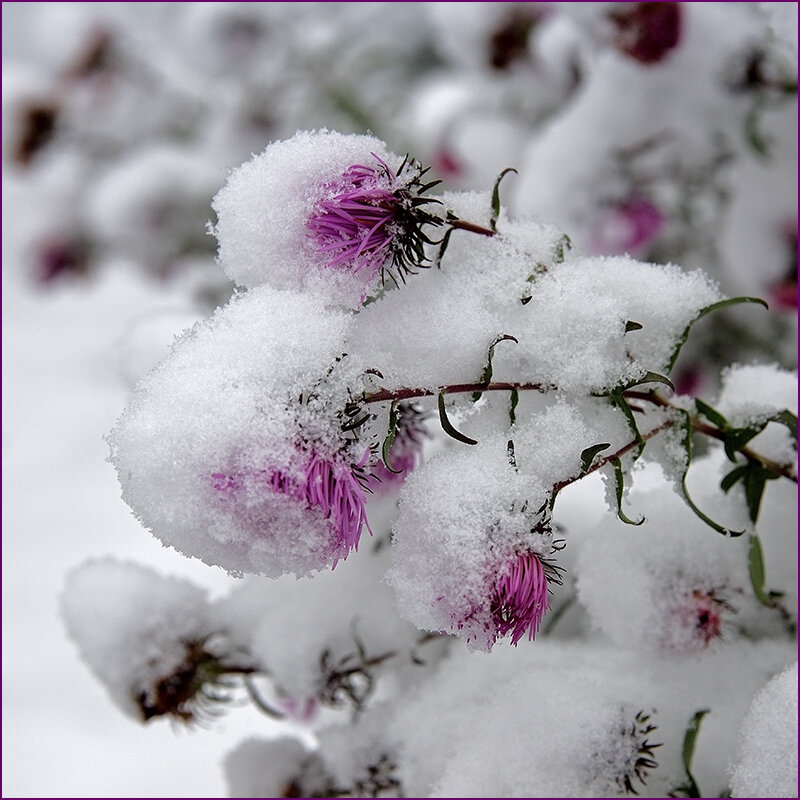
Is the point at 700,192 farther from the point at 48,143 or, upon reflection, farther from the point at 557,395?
the point at 48,143

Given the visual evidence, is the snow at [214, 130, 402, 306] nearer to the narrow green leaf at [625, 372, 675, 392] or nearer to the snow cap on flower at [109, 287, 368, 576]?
the snow cap on flower at [109, 287, 368, 576]

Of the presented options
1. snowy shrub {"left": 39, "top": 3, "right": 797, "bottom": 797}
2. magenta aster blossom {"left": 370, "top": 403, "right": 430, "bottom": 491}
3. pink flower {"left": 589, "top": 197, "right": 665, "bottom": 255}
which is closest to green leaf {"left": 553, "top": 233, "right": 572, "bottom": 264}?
snowy shrub {"left": 39, "top": 3, "right": 797, "bottom": 797}

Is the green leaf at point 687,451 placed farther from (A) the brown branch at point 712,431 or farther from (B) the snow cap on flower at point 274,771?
(B) the snow cap on flower at point 274,771

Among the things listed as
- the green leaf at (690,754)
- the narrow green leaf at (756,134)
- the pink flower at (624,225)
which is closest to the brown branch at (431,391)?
the green leaf at (690,754)

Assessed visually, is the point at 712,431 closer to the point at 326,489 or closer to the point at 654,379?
the point at 654,379

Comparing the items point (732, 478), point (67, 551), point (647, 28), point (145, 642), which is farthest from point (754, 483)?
point (67, 551)

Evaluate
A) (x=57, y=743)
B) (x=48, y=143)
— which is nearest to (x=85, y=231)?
(x=48, y=143)
